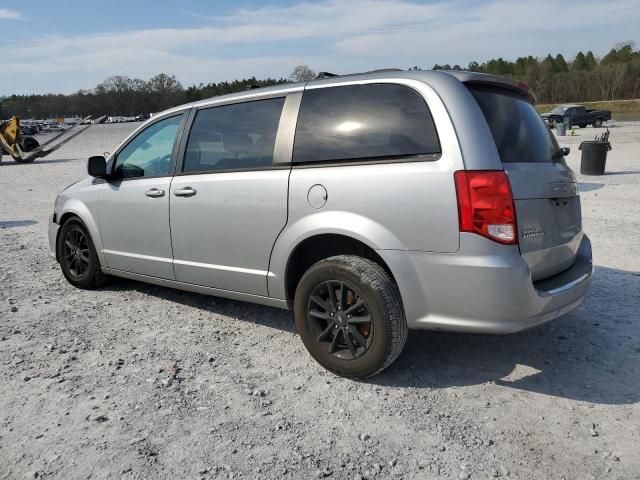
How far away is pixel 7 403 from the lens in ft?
10.5

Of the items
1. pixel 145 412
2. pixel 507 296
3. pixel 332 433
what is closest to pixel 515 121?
pixel 507 296

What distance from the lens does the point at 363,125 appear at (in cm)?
332

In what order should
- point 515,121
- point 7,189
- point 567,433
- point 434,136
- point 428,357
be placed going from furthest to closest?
1. point 7,189
2. point 428,357
3. point 515,121
4. point 434,136
5. point 567,433

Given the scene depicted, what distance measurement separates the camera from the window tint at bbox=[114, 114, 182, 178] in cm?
457

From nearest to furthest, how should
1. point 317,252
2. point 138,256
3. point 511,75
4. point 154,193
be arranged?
1. point 317,252
2. point 154,193
3. point 138,256
4. point 511,75

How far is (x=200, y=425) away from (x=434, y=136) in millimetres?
2059

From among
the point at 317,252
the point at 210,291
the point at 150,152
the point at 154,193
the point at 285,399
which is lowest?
the point at 285,399

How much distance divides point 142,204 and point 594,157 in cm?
1275

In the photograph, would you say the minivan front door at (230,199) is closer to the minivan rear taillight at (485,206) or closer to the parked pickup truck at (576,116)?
the minivan rear taillight at (485,206)

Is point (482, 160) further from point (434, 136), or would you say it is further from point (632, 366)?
point (632, 366)

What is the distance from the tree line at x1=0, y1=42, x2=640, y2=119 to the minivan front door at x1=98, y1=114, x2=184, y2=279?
7055 cm

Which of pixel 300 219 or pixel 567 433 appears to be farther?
pixel 300 219

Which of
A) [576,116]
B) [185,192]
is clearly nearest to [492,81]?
[185,192]

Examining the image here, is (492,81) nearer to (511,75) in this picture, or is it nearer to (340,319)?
(340,319)
